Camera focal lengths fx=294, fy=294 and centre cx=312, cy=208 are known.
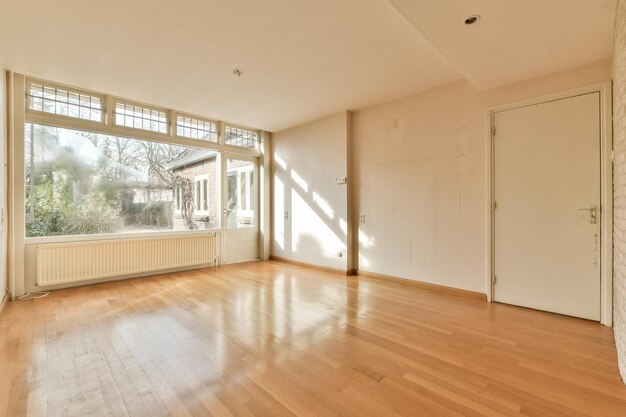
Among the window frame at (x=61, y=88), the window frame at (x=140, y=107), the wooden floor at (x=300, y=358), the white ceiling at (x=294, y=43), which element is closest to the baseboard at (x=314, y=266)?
the wooden floor at (x=300, y=358)

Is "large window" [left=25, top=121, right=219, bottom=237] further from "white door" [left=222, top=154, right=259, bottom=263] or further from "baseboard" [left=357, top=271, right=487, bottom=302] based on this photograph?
"baseboard" [left=357, top=271, right=487, bottom=302]

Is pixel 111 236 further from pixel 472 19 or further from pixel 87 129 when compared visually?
pixel 472 19

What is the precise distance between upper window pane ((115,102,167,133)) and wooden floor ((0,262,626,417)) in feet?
9.60

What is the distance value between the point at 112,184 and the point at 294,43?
399 cm

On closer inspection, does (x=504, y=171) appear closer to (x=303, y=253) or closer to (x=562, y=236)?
(x=562, y=236)

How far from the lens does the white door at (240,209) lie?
6438mm

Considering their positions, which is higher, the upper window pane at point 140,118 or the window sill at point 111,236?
the upper window pane at point 140,118

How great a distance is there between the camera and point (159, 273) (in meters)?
5.44

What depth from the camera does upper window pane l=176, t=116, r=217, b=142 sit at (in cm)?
572

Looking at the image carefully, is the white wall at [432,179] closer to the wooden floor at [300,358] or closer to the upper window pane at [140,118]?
the wooden floor at [300,358]

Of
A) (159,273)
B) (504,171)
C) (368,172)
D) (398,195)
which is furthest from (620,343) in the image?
(159,273)

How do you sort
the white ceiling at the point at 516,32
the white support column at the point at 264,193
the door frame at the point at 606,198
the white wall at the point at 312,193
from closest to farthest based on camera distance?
the white ceiling at the point at 516,32
the door frame at the point at 606,198
the white wall at the point at 312,193
the white support column at the point at 264,193

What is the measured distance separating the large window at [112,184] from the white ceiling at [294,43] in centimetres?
103

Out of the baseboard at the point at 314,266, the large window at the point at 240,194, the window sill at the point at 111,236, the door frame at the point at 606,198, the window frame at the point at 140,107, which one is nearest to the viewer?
the door frame at the point at 606,198
